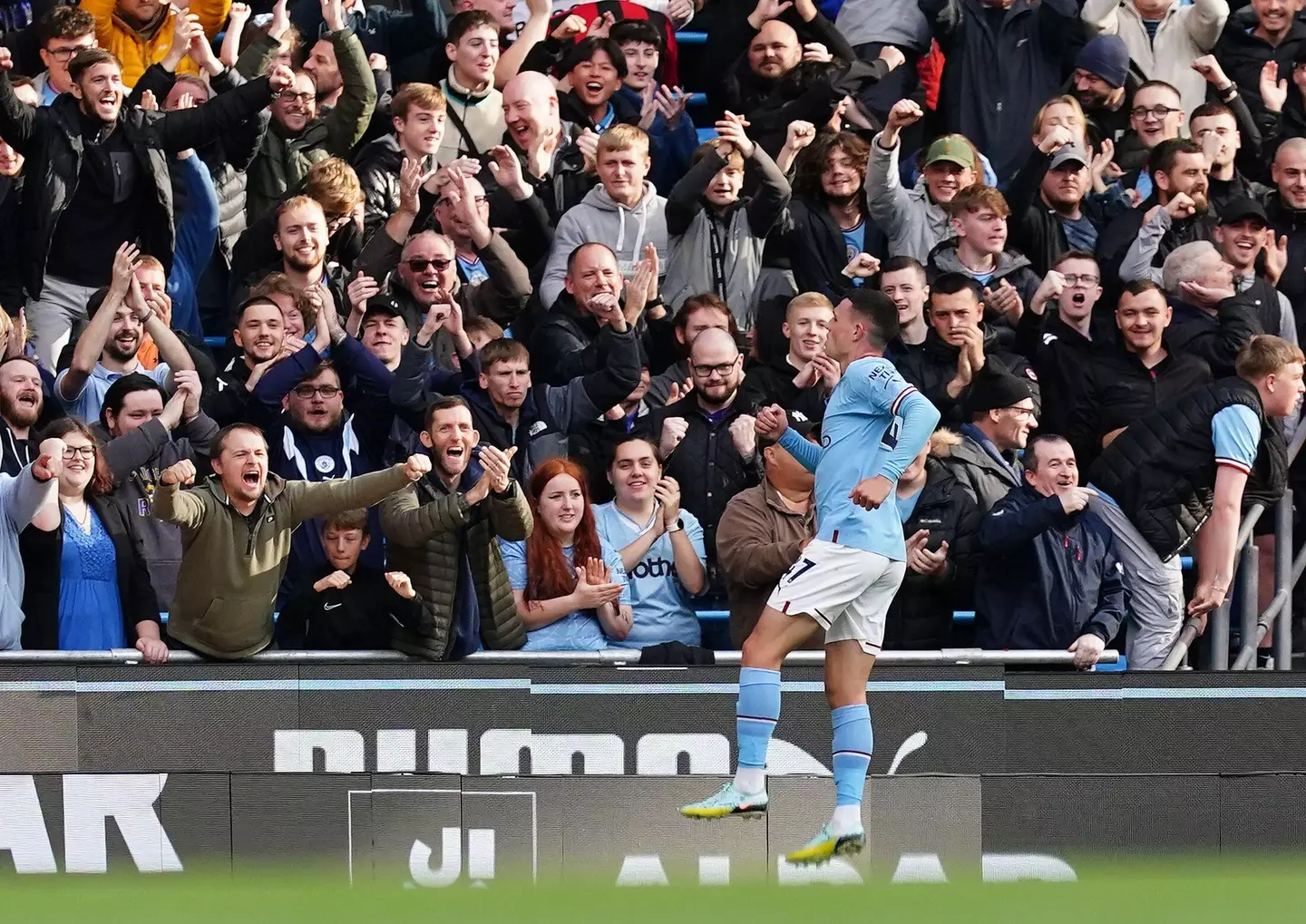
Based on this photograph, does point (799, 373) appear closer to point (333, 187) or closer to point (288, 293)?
point (288, 293)

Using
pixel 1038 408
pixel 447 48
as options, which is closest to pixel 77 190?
pixel 447 48

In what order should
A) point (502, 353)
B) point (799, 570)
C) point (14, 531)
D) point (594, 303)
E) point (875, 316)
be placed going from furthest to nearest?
point (594, 303), point (502, 353), point (14, 531), point (875, 316), point (799, 570)

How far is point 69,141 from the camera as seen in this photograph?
1103 centimetres

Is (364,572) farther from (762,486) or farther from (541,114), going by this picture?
(541,114)

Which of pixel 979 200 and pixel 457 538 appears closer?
pixel 457 538

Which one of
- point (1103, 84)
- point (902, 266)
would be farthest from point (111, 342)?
point (1103, 84)

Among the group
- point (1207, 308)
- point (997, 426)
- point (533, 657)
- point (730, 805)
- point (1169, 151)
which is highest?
point (1169, 151)

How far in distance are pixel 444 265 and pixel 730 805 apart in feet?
13.7

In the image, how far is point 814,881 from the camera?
8.29 m

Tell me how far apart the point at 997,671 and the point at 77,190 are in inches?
211

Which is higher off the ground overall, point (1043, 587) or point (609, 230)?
point (609, 230)

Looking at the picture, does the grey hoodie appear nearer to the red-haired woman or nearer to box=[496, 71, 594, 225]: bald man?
box=[496, 71, 594, 225]: bald man

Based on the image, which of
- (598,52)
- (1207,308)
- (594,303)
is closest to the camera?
(594,303)

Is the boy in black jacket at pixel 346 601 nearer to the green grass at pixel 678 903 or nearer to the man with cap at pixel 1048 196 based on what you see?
the green grass at pixel 678 903
